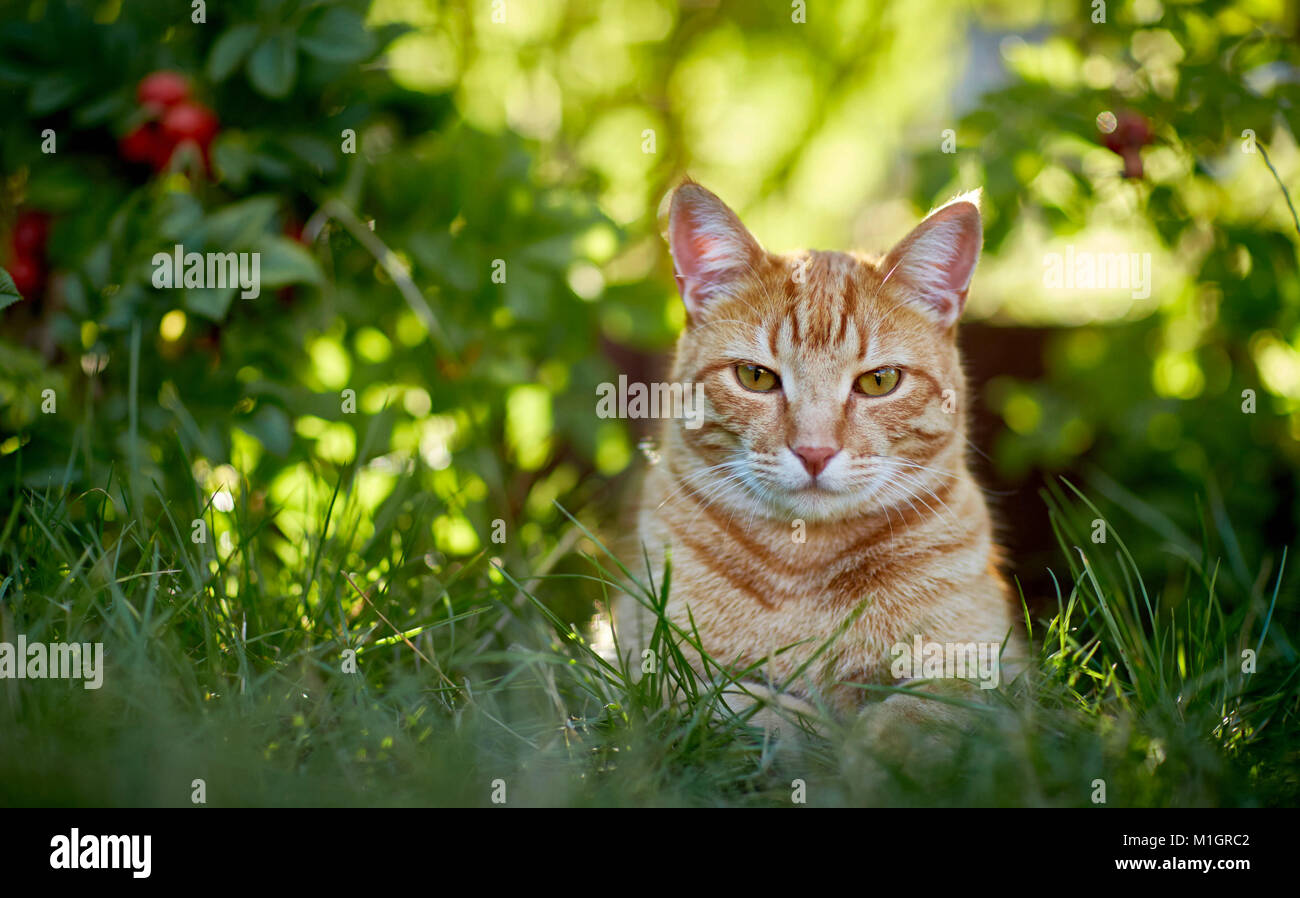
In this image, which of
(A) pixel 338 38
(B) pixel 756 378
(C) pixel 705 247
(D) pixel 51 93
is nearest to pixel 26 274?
(D) pixel 51 93

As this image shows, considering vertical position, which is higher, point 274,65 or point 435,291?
point 274,65

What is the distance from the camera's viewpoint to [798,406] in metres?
1.82

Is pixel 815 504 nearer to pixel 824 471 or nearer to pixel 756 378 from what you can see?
pixel 824 471

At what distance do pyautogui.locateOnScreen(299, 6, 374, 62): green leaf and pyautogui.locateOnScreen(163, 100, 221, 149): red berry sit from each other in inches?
12.5

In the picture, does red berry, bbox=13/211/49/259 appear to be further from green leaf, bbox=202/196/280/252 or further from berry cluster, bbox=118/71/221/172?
green leaf, bbox=202/196/280/252

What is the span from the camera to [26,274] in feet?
7.73

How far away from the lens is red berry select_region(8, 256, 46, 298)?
2344 mm

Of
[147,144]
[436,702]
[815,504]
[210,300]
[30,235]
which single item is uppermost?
[147,144]

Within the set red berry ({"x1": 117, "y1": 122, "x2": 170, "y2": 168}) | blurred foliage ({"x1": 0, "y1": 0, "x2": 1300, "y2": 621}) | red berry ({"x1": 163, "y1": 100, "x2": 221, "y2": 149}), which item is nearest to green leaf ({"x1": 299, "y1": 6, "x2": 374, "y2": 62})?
blurred foliage ({"x1": 0, "y1": 0, "x2": 1300, "y2": 621})

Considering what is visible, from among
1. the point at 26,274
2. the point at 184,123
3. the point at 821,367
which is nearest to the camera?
the point at 821,367

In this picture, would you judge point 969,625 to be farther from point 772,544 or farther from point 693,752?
point 693,752

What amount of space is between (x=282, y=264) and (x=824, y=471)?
4.29 ft

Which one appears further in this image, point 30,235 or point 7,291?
point 30,235
